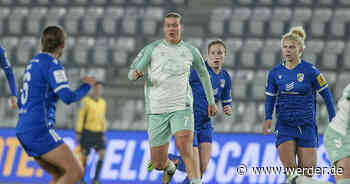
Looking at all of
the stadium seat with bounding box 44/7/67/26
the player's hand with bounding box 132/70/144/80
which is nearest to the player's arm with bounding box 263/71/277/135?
the player's hand with bounding box 132/70/144/80

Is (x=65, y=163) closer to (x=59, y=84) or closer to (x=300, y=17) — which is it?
(x=59, y=84)

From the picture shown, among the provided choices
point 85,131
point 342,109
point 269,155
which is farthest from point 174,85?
point 85,131

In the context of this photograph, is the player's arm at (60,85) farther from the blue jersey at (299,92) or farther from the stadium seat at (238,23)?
the stadium seat at (238,23)

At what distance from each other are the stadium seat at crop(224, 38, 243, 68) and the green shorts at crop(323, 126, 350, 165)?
966 cm

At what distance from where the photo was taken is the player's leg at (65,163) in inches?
222

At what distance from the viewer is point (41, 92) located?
568 centimetres

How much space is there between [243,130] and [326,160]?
2014mm

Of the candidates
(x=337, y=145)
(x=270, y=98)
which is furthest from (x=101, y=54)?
(x=337, y=145)

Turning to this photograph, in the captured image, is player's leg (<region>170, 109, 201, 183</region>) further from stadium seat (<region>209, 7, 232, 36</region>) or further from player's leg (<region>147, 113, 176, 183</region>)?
stadium seat (<region>209, 7, 232, 36</region>)

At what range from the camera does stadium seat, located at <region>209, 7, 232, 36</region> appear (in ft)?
53.2

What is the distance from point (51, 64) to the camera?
5.69 m

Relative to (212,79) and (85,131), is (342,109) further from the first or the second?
(85,131)

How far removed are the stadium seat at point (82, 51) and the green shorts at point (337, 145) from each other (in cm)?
1123

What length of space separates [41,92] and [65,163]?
26.0 inches
